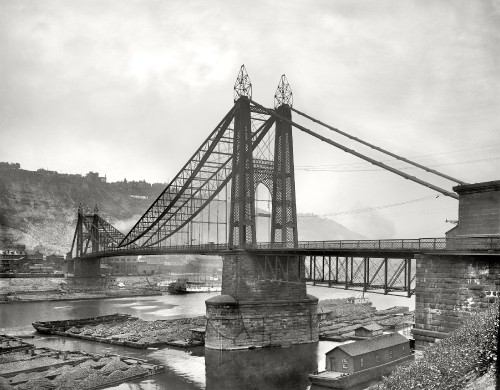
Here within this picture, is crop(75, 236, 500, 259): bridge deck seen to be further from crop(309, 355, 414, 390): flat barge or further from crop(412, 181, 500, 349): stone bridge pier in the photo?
crop(309, 355, 414, 390): flat barge

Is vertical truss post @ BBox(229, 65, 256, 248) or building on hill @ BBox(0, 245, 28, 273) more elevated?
vertical truss post @ BBox(229, 65, 256, 248)

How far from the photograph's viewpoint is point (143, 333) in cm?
5569

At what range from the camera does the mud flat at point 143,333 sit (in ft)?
169

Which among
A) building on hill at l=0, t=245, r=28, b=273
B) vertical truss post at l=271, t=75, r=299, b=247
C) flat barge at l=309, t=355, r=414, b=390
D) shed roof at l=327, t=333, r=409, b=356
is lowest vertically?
flat barge at l=309, t=355, r=414, b=390

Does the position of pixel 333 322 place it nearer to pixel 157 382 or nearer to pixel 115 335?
pixel 115 335

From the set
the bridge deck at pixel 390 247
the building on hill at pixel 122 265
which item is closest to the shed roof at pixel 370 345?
the bridge deck at pixel 390 247

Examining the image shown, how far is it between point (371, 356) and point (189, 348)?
1850 centimetres

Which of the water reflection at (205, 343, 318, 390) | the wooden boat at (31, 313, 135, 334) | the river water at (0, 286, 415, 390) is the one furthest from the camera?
the wooden boat at (31, 313, 135, 334)

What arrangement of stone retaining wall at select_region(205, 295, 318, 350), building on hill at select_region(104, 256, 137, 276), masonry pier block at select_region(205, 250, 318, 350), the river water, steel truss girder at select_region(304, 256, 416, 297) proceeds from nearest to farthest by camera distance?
steel truss girder at select_region(304, 256, 416, 297) → the river water → stone retaining wall at select_region(205, 295, 318, 350) → masonry pier block at select_region(205, 250, 318, 350) → building on hill at select_region(104, 256, 137, 276)

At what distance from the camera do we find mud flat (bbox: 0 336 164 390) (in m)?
34.8

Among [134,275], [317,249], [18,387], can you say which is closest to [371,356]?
[317,249]

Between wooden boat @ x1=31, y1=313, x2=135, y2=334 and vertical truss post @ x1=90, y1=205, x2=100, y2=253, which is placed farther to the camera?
vertical truss post @ x1=90, y1=205, x2=100, y2=253

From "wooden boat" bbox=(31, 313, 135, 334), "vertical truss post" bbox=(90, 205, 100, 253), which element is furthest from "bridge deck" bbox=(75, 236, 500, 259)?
"vertical truss post" bbox=(90, 205, 100, 253)

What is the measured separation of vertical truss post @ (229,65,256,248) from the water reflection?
379 inches
